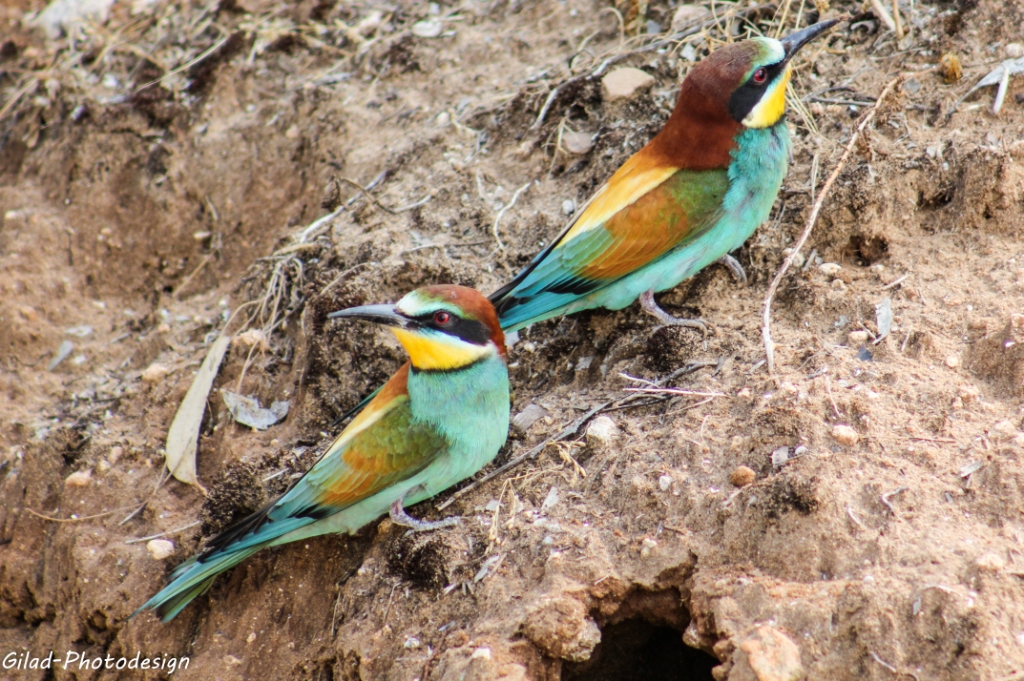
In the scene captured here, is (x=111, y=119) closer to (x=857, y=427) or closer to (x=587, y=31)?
(x=587, y=31)

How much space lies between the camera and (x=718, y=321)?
129 inches

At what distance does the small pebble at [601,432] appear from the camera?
115 inches

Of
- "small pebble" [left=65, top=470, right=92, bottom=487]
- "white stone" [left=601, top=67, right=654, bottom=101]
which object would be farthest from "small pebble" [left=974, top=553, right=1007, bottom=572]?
"small pebble" [left=65, top=470, right=92, bottom=487]

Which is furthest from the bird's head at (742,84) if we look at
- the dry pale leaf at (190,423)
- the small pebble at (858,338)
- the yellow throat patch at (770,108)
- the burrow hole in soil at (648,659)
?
the dry pale leaf at (190,423)

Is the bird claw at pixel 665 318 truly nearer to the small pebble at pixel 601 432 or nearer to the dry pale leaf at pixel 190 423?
the small pebble at pixel 601 432

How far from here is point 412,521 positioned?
3.01 metres

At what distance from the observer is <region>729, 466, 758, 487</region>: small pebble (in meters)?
2.56

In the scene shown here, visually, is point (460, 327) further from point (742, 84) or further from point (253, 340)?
point (742, 84)

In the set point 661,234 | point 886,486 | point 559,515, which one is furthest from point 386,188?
point 886,486

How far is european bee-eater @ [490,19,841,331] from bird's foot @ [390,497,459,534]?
2.72ft

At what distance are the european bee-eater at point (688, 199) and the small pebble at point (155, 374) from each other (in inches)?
62.0

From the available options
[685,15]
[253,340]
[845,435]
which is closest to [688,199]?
[845,435]

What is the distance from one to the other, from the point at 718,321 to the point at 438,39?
2506 mm

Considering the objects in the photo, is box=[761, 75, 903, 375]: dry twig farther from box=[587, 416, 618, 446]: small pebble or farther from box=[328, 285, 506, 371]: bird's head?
box=[328, 285, 506, 371]: bird's head
